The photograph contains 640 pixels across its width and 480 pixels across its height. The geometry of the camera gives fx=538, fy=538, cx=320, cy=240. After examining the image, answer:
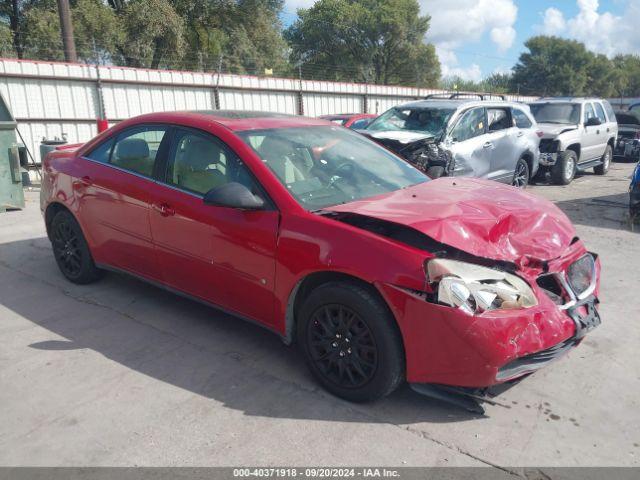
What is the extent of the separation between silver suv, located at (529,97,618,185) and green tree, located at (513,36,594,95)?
56186 millimetres

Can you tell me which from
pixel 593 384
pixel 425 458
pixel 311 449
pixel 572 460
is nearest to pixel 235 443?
pixel 311 449

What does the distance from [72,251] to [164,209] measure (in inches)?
62.1

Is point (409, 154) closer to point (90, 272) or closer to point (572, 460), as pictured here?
point (90, 272)

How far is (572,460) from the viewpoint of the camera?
8.66ft

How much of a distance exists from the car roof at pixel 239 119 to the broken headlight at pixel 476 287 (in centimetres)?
183

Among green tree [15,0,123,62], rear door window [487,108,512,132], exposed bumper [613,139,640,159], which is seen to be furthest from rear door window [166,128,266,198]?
green tree [15,0,123,62]

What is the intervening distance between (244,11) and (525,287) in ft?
99.0

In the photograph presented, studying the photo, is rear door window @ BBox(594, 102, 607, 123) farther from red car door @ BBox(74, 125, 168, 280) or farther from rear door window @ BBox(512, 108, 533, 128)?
red car door @ BBox(74, 125, 168, 280)

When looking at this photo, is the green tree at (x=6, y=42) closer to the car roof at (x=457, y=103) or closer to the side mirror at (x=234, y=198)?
the car roof at (x=457, y=103)

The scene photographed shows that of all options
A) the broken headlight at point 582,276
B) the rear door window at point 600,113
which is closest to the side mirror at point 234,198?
the broken headlight at point 582,276

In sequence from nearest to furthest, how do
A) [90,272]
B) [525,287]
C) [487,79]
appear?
1. [525,287]
2. [90,272]
3. [487,79]

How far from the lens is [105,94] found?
13.6m

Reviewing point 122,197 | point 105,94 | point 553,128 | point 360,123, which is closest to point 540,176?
point 553,128

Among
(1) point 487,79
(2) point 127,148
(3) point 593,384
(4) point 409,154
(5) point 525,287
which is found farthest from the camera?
(1) point 487,79
